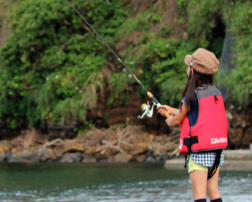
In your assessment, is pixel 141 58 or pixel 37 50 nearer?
pixel 141 58

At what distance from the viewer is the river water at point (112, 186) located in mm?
7450

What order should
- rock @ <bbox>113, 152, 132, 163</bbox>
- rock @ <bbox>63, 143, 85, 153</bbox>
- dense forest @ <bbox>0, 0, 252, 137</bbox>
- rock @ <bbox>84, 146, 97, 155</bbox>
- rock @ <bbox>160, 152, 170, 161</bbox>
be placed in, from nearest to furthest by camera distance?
rock @ <bbox>113, 152, 132, 163</bbox> → rock @ <bbox>160, 152, 170, 161</bbox> → dense forest @ <bbox>0, 0, 252, 137</bbox> → rock @ <bbox>84, 146, 97, 155</bbox> → rock @ <bbox>63, 143, 85, 153</bbox>

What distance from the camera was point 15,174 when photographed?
39.9ft

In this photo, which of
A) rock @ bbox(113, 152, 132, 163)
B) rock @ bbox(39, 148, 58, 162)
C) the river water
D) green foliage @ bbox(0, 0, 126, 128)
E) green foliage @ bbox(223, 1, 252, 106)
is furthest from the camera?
green foliage @ bbox(0, 0, 126, 128)

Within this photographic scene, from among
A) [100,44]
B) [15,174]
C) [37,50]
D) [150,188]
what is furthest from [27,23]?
[150,188]

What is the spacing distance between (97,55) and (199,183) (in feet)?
53.5

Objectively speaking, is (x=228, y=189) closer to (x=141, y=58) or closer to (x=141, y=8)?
(x=141, y=58)

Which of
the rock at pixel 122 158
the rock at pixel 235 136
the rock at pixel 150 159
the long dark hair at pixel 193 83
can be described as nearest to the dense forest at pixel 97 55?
the rock at pixel 235 136

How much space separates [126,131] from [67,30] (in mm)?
4814

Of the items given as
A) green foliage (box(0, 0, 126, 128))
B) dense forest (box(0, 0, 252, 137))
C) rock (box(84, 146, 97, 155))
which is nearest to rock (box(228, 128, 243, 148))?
dense forest (box(0, 0, 252, 137))

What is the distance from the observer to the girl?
11.9 ft

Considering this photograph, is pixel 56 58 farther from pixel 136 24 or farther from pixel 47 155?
pixel 47 155

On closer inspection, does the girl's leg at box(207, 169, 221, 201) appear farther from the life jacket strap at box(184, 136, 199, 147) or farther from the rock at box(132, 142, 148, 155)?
the rock at box(132, 142, 148, 155)

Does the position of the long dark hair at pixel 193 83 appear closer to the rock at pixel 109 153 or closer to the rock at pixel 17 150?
the rock at pixel 109 153
